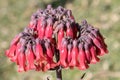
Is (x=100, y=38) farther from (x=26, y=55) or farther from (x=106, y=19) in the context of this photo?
(x=106, y=19)

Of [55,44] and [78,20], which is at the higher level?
[78,20]

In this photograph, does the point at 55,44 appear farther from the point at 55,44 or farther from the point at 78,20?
the point at 78,20

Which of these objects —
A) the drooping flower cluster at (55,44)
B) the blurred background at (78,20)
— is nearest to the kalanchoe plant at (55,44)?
the drooping flower cluster at (55,44)

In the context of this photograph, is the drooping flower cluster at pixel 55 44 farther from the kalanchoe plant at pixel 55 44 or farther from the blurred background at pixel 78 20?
the blurred background at pixel 78 20

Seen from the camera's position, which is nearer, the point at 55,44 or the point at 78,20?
the point at 55,44

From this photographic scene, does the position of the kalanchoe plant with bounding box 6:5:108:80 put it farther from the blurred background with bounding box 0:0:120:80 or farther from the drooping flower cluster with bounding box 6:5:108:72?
the blurred background with bounding box 0:0:120:80

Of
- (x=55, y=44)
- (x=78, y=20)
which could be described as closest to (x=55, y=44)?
(x=55, y=44)
